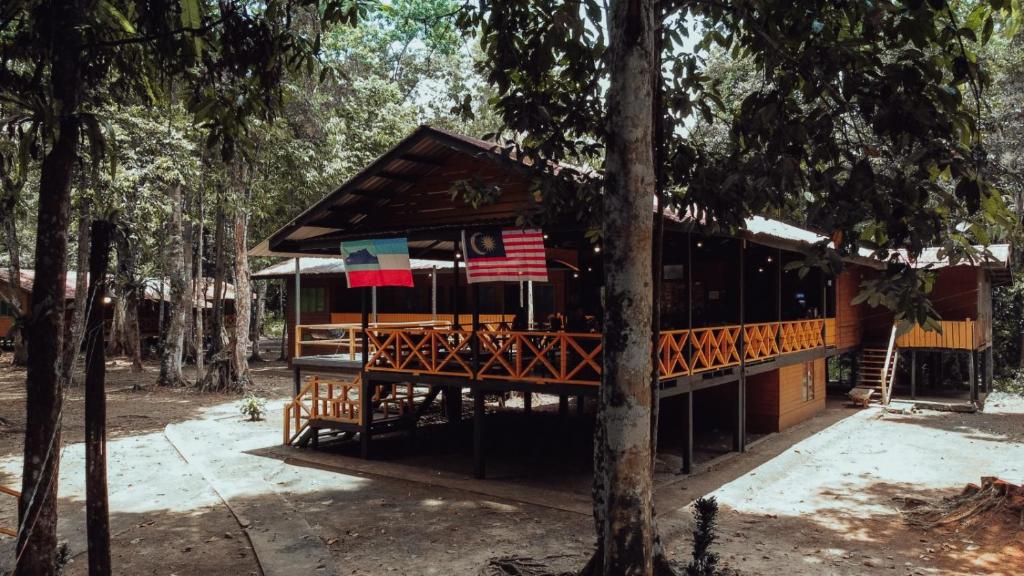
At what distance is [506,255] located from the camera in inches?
452

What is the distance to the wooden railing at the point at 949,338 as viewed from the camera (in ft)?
70.0

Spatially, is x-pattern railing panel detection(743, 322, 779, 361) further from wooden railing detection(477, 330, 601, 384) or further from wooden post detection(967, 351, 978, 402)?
wooden post detection(967, 351, 978, 402)

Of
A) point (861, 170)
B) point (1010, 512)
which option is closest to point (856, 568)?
point (1010, 512)

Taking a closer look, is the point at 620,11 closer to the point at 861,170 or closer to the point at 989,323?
the point at 861,170

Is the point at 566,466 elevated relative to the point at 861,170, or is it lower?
lower

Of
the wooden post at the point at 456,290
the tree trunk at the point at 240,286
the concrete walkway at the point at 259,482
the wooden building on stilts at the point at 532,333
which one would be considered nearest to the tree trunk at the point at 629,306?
the wooden building on stilts at the point at 532,333

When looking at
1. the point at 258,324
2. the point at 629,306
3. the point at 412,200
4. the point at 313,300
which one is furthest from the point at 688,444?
the point at 258,324

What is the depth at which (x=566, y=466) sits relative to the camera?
13.4 m

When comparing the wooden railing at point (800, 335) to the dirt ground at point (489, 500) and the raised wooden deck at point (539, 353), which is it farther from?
the dirt ground at point (489, 500)

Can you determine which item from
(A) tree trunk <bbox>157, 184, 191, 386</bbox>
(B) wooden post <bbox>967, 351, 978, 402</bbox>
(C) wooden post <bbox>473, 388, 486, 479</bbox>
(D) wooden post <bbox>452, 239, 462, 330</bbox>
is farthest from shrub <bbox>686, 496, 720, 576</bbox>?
(A) tree trunk <bbox>157, 184, 191, 386</bbox>

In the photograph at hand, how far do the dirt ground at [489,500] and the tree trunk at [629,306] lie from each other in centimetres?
219

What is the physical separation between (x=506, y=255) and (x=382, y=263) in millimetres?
3084

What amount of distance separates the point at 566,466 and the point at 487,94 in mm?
21257

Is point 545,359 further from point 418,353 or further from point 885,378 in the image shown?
point 885,378
